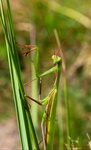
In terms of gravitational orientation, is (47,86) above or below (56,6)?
below

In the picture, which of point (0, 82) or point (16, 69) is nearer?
point (16, 69)

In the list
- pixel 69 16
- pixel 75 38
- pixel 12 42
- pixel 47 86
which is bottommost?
pixel 47 86

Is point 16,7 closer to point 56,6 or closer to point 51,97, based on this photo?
point 56,6

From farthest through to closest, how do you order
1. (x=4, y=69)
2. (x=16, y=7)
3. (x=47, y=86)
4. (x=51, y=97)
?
(x=16, y=7)
(x=4, y=69)
(x=47, y=86)
(x=51, y=97)

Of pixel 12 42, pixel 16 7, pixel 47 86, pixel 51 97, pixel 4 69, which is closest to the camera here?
pixel 12 42

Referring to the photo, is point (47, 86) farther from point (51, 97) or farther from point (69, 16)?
point (51, 97)

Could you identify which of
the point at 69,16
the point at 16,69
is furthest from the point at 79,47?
the point at 16,69

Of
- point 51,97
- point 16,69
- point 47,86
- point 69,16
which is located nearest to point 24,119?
point 16,69
